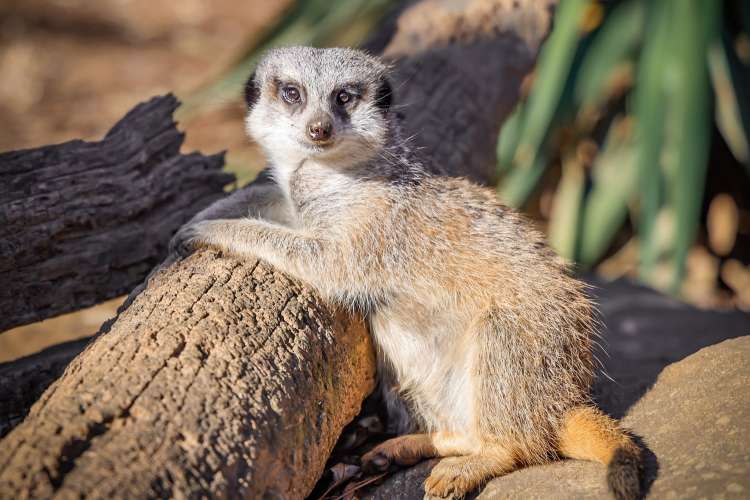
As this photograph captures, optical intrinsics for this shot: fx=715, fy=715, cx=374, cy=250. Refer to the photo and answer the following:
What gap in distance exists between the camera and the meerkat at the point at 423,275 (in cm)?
237

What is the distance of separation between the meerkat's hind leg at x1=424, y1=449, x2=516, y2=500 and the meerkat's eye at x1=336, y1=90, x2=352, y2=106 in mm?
1392

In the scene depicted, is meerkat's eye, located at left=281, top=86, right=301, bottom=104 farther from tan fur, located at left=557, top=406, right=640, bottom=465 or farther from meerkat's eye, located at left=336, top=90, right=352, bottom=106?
tan fur, located at left=557, top=406, right=640, bottom=465

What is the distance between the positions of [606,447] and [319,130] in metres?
1.41

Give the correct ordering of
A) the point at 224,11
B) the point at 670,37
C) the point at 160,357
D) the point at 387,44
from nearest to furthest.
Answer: the point at 160,357 → the point at 670,37 → the point at 387,44 → the point at 224,11

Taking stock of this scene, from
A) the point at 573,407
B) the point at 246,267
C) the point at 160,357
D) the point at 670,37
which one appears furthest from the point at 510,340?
the point at 670,37

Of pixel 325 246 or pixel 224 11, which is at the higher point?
pixel 224 11

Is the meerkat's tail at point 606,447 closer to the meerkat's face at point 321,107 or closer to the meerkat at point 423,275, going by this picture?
the meerkat at point 423,275

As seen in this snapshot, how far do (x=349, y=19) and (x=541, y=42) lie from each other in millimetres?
1206

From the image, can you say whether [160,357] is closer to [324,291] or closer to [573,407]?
[324,291]

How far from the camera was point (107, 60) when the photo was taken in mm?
7195

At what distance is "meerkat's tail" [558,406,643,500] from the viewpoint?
6.30ft

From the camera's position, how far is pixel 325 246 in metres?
2.58

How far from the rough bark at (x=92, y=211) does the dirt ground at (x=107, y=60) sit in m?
2.25

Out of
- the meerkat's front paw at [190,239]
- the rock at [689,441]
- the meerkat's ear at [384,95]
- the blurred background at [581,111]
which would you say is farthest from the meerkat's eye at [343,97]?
the rock at [689,441]
